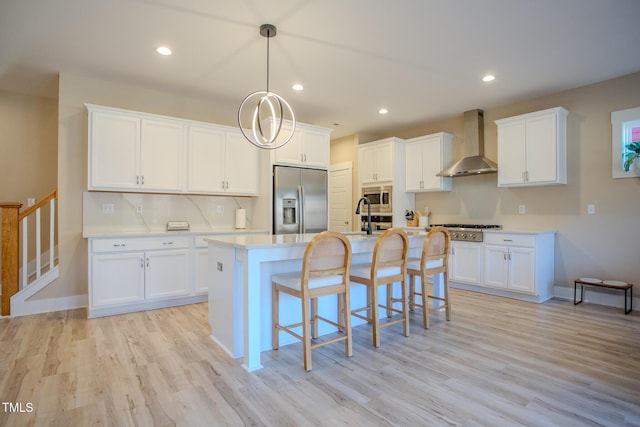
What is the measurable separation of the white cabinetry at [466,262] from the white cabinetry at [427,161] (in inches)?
42.7

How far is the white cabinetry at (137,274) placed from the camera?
11.6 ft

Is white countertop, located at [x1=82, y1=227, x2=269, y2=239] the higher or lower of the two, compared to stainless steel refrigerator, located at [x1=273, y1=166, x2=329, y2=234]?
lower

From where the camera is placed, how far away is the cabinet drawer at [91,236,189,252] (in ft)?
11.7

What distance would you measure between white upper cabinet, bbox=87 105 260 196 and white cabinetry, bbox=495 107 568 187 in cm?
344

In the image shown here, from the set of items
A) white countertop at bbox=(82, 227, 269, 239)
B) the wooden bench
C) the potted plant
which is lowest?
the wooden bench

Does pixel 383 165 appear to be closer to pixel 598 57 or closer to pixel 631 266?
pixel 598 57

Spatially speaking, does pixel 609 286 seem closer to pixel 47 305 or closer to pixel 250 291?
pixel 250 291

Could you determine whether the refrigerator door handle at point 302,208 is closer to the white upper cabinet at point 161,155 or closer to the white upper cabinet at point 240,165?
the white upper cabinet at point 240,165

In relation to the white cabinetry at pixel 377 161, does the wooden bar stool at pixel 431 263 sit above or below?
below

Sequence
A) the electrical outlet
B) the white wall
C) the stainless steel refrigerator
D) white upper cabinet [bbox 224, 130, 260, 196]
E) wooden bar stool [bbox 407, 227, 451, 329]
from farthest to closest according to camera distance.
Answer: the stainless steel refrigerator → white upper cabinet [bbox 224, 130, 260, 196] → the electrical outlet → the white wall → wooden bar stool [bbox 407, 227, 451, 329]

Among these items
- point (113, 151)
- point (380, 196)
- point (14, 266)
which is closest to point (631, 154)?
point (380, 196)

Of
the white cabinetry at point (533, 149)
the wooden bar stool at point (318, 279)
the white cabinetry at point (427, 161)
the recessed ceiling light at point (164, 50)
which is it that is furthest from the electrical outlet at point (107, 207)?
the white cabinetry at point (533, 149)

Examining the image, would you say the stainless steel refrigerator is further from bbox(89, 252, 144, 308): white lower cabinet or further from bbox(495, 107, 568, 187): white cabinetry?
bbox(495, 107, 568, 187): white cabinetry

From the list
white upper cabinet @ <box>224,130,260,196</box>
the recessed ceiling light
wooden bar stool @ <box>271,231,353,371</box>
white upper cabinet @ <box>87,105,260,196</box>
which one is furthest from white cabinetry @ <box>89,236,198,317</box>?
the recessed ceiling light
